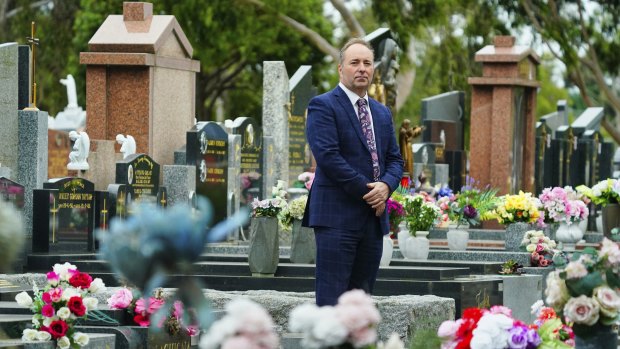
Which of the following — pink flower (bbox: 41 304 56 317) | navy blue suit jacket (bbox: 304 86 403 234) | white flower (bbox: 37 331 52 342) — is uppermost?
navy blue suit jacket (bbox: 304 86 403 234)

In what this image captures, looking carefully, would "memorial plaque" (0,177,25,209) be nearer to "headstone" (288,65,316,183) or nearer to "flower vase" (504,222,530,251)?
"flower vase" (504,222,530,251)

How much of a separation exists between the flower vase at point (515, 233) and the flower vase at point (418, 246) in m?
2.23

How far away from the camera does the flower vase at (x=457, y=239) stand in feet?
56.9

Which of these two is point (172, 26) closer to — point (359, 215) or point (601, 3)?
point (359, 215)

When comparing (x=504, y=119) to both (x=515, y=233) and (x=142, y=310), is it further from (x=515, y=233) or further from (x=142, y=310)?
(x=142, y=310)

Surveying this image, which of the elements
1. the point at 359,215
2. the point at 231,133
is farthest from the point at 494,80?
the point at 359,215

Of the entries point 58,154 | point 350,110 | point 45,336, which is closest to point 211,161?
point 58,154

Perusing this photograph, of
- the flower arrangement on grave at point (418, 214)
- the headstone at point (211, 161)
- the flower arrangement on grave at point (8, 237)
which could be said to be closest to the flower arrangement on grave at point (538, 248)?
the flower arrangement on grave at point (418, 214)

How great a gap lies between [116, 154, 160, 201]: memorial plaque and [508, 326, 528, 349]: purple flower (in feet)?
36.1

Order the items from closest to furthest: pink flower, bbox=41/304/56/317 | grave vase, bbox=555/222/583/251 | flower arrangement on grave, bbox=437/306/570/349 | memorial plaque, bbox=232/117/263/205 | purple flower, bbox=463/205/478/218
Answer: flower arrangement on grave, bbox=437/306/570/349 < pink flower, bbox=41/304/56/317 < purple flower, bbox=463/205/478/218 < grave vase, bbox=555/222/583/251 < memorial plaque, bbox=232/117/263/205

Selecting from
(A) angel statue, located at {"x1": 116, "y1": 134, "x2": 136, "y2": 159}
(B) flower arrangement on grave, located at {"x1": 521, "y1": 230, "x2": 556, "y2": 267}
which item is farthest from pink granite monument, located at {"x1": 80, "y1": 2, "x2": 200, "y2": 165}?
(B) flower arrangement on grave, located at {"x1": 521, "y1": 230, "x2": 556, "y2": 267}

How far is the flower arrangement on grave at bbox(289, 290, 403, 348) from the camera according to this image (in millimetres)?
4445

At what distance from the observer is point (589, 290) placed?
6242mm

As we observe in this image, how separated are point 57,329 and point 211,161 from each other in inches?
441
